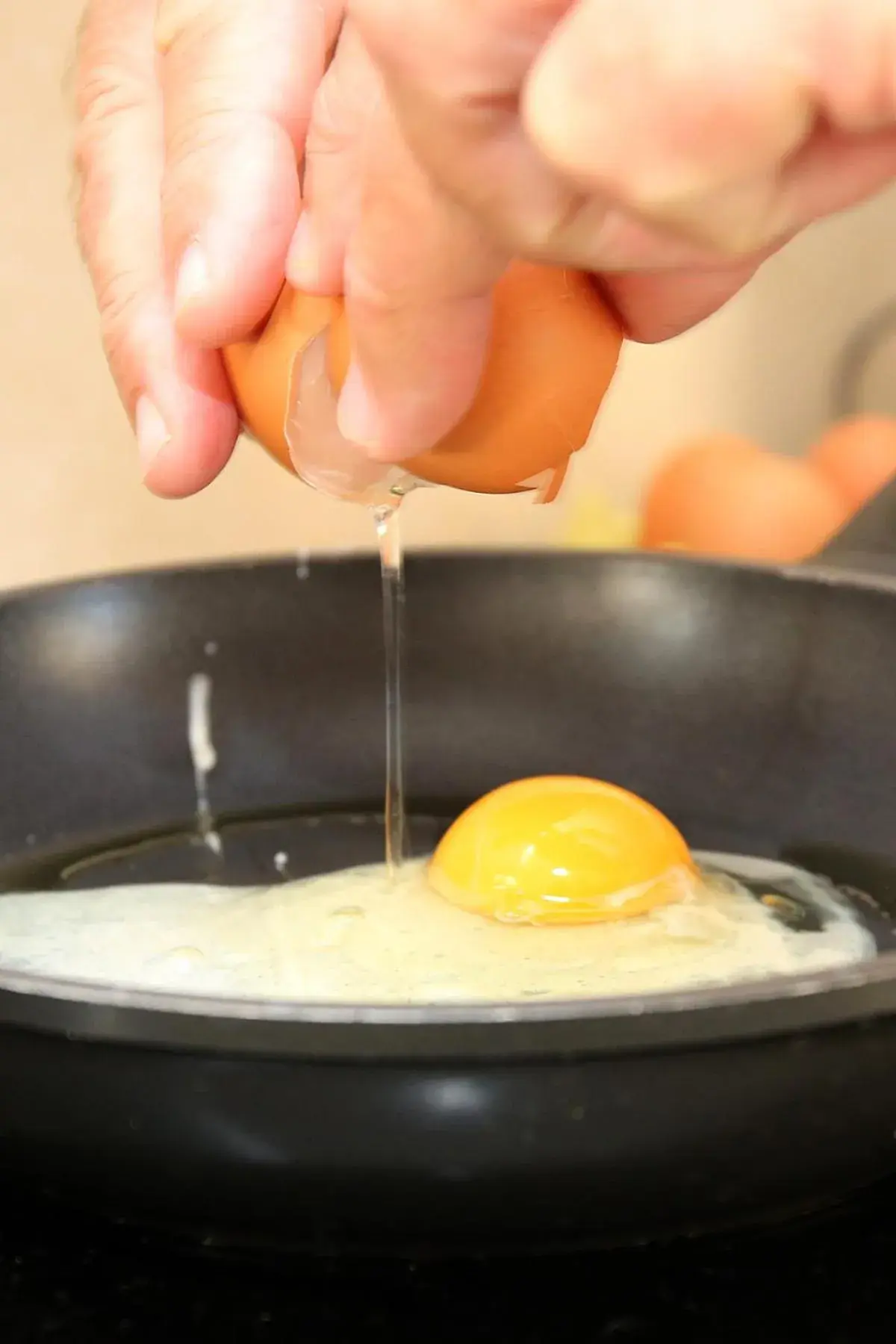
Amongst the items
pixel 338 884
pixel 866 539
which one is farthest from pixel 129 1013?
pixel 866 539

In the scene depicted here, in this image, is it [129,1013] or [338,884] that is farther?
[338,884]

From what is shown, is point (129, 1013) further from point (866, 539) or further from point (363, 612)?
point (866, 539)

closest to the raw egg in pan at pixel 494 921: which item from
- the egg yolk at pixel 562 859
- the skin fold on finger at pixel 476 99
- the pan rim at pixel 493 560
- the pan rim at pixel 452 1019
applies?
the egg yolk at pixel 562 859

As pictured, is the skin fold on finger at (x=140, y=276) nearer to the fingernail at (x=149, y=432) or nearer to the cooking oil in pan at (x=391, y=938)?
the fingernail at (x=149, y=432)

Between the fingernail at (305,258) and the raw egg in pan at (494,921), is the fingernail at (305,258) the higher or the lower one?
the higher one

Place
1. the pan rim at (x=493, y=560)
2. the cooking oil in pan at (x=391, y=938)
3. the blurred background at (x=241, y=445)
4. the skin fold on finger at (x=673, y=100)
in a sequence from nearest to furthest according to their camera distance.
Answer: the skin fold on finger at (x=673, y=100), the cooking oil in pan at (x=391, y=938), the pan rim at (x=493, y=560), the blurred background at (x=241, y=445)

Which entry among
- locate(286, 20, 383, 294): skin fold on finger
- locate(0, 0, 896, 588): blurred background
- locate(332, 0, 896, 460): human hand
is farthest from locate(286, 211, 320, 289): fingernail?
locate(0, 0, 896, 588): blurred background
